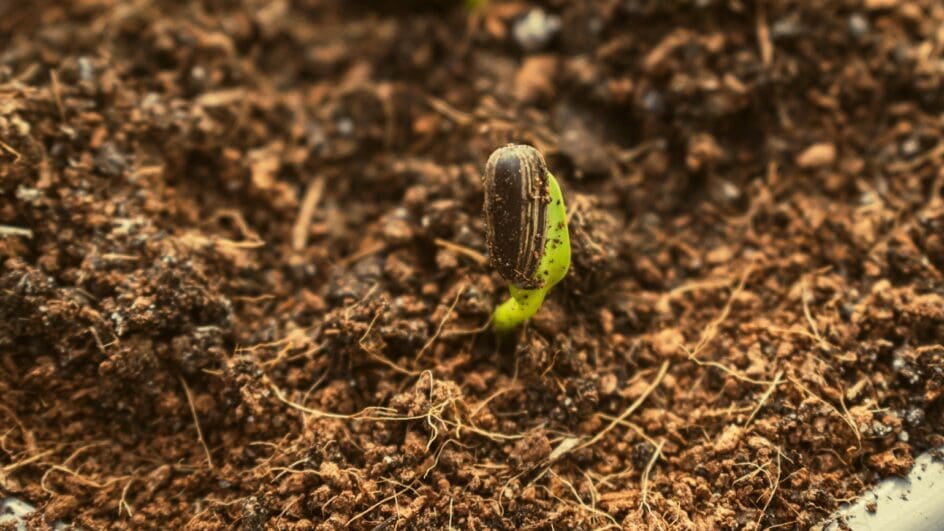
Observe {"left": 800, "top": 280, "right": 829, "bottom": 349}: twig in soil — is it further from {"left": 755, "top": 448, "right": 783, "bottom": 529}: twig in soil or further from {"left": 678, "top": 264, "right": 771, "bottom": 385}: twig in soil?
{"left": 755, "top": 448, "right": 783, "bottom": 529}: twig in soil

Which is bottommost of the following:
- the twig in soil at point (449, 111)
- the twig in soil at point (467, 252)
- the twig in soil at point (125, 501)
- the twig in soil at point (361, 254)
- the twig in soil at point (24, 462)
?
the twig in soil at point (125, 501)

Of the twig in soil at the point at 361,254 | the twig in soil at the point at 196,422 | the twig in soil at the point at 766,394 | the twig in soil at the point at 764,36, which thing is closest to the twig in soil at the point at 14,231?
the twig in soil at the point at 196,422

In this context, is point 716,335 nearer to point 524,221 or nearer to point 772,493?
point 772,493

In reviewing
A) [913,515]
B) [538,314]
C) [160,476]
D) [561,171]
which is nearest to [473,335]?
[538,314]

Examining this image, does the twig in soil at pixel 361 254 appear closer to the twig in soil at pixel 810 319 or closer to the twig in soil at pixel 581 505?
the twig in soil at pixel 581 505

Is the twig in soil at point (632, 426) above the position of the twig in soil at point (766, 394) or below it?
below

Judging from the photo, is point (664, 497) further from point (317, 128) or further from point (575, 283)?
point (317, 128)
